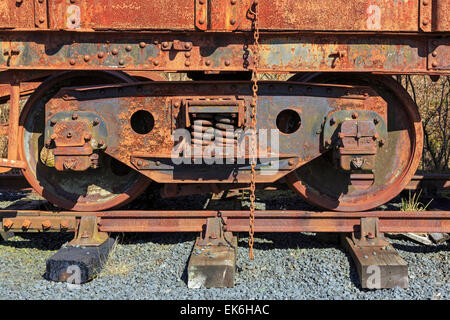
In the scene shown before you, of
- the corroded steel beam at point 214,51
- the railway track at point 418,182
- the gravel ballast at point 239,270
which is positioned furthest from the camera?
the railway track at point 418,182

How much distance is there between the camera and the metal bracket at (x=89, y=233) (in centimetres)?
373

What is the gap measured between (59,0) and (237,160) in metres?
2.03

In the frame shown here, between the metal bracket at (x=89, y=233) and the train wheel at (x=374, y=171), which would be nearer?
the metal bracket at (x=89, y=233)

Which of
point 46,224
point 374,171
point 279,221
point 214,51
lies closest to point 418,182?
point 374,171

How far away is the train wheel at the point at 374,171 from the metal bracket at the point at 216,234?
824mm

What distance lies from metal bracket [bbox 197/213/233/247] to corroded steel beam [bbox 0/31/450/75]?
1400 millimetres

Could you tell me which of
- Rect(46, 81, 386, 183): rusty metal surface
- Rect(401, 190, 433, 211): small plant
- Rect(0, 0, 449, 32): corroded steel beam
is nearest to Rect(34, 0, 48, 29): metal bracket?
Rect(0, 0, 449, 32): corroded steel beam

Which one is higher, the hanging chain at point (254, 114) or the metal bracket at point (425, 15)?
the metal bracket at point (425, 15)

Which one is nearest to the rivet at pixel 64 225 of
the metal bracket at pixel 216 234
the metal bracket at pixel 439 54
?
the metal bracket at pixel 216 234

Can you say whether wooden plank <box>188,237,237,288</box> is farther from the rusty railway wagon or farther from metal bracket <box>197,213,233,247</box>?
the rusty railway wagon

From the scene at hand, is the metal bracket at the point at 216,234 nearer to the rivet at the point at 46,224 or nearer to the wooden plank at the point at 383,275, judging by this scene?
the wooden plank at the point at 383,275

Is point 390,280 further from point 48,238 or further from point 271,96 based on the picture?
point 48,238

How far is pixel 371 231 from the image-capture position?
3.71 meters

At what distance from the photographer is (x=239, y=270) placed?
3.44 metres
